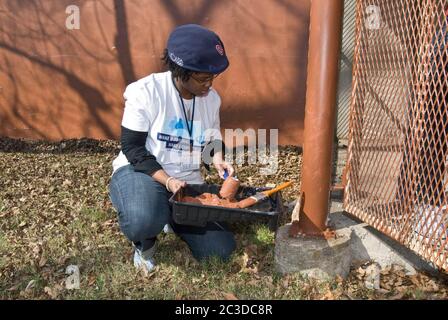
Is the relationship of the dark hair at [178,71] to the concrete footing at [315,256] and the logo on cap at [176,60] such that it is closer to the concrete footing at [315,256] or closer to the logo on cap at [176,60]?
the logo on cap at [176,60]

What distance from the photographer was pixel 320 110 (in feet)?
10.3

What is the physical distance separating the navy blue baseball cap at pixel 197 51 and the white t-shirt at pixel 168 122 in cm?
33

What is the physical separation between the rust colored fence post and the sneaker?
107 cm

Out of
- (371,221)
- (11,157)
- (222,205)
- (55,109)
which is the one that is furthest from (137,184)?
(55,109)

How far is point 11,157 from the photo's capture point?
651 centimetres

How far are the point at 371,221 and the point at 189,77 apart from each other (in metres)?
1.63

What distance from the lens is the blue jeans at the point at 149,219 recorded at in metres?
3.19

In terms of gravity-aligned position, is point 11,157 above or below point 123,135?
below

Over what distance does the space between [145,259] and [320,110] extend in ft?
5.24

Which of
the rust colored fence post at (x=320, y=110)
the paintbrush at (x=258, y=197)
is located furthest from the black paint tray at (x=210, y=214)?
the rust colored fence post at (x=320, y=110)

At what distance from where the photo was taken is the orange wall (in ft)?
21.3

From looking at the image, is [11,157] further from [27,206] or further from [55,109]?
[27,206]

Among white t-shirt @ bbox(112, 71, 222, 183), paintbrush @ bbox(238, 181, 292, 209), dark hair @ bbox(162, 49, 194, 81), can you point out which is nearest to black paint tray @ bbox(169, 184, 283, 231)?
paintbrush @ bbox(238, 181, 292, 209)

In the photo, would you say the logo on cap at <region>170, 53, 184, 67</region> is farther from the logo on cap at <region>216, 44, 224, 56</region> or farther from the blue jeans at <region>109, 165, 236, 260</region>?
the blue jeans at <region>109, 165, 236, 260</region>
